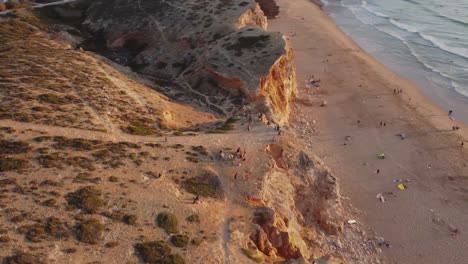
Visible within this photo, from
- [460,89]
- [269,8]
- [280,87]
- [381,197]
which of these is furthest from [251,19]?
[269,8]

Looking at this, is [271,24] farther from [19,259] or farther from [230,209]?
[19,259]

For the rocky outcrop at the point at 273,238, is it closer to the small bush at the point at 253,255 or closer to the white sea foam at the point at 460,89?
the small bush at the point at 253,255

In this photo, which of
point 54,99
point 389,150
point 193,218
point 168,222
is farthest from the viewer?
point 389,150

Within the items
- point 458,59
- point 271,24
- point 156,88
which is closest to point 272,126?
point 156,88

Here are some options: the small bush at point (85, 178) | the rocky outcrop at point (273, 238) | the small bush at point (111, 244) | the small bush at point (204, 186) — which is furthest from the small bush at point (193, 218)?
the small bush at point (85, 178)

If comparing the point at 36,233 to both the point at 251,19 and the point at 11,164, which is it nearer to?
the point at 11,164
